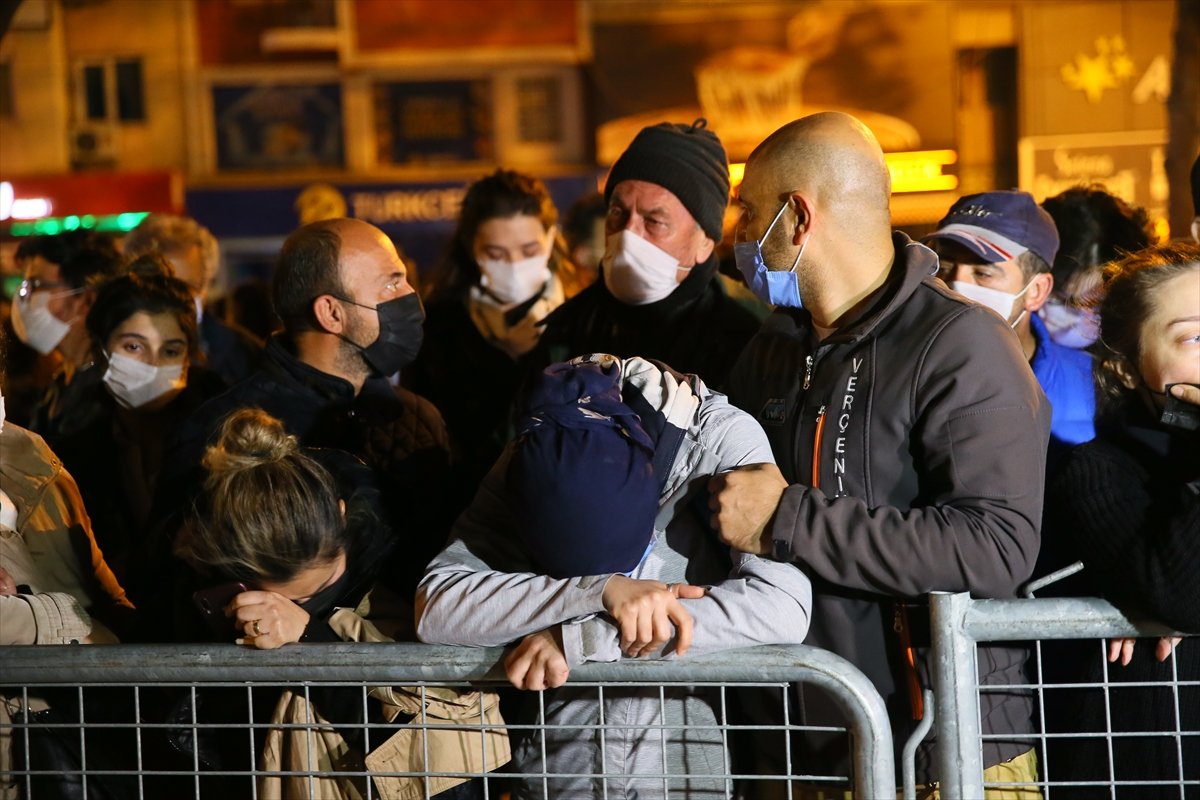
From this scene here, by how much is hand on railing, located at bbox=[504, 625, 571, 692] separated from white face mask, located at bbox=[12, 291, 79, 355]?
3737 millimetres

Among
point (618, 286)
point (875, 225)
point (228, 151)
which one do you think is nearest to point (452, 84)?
point (228, 151)

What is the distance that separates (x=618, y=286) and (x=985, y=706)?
168 centimetres

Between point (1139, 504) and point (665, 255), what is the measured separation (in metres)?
1.62

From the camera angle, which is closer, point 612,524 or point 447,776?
point 612,524

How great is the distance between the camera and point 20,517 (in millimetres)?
3160

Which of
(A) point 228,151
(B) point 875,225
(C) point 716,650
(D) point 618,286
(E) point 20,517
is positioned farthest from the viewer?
(A) point 228,151

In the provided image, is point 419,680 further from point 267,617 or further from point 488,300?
point 488,300

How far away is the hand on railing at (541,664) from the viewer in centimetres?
234

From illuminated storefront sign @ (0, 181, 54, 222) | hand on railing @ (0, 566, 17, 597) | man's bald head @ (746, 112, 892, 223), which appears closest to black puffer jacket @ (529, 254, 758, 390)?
man's bald head @ (746, 112, 892, 223)

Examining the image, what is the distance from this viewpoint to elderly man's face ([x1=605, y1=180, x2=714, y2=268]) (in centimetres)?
375

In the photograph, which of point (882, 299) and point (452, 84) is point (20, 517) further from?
point (452, 84)

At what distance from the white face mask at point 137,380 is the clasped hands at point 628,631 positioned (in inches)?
92.4

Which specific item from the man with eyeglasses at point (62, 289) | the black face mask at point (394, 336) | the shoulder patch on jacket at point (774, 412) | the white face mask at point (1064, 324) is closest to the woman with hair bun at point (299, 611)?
the black face mask at point (394, 336)

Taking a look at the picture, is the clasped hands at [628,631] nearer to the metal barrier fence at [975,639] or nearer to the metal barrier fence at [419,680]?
the metal barrier fence at [419,680]
